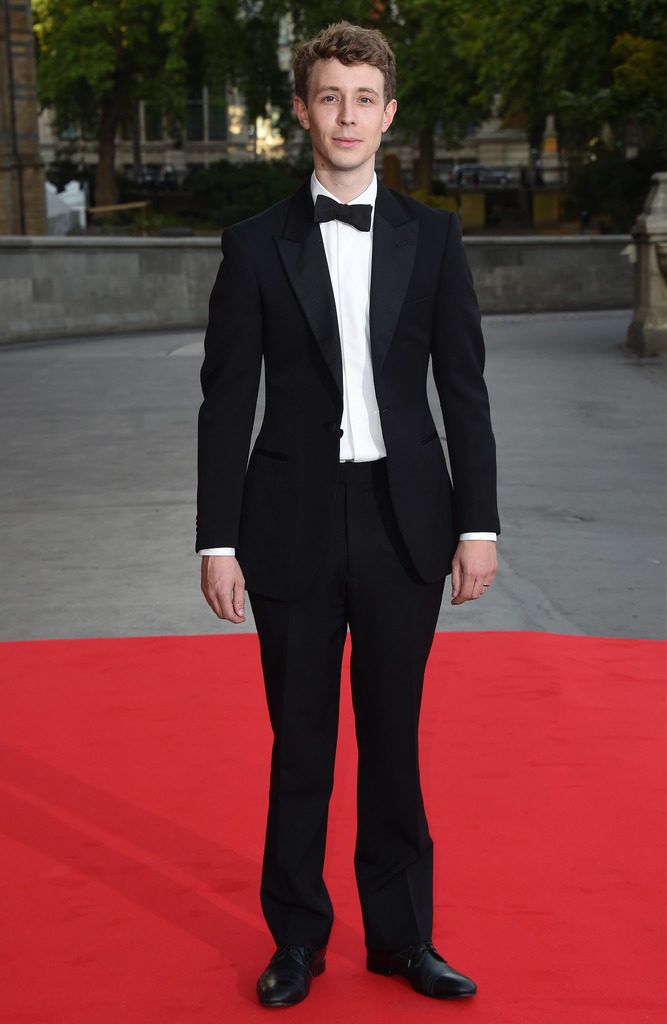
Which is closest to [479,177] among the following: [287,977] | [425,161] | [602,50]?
[425,161]

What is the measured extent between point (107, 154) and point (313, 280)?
165 ft

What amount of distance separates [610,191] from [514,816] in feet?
110

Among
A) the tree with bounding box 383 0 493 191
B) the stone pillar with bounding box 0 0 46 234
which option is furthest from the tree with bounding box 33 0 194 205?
the stone pillar with bounding box 0 0 46 234

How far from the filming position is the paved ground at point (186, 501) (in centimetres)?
705

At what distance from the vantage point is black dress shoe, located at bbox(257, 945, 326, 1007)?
11.1ft

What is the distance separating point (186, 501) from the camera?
31.5ft

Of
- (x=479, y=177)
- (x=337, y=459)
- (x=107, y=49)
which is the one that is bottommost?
(x=479, y=177)

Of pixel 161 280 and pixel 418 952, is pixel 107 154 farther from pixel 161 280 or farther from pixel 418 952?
pixel 418 952

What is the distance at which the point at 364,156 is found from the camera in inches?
128

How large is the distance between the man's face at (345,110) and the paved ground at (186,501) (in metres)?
3.73

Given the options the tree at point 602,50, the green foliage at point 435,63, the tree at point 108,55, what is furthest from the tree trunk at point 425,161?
the tree at point 602,50

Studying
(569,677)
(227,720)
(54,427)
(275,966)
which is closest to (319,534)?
(275,966)

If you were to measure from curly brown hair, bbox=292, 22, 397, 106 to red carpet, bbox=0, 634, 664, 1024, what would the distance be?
6.35 feet

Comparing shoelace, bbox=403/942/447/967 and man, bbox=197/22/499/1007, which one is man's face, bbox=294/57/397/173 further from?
shoelace, bbox=403/942/447/967
